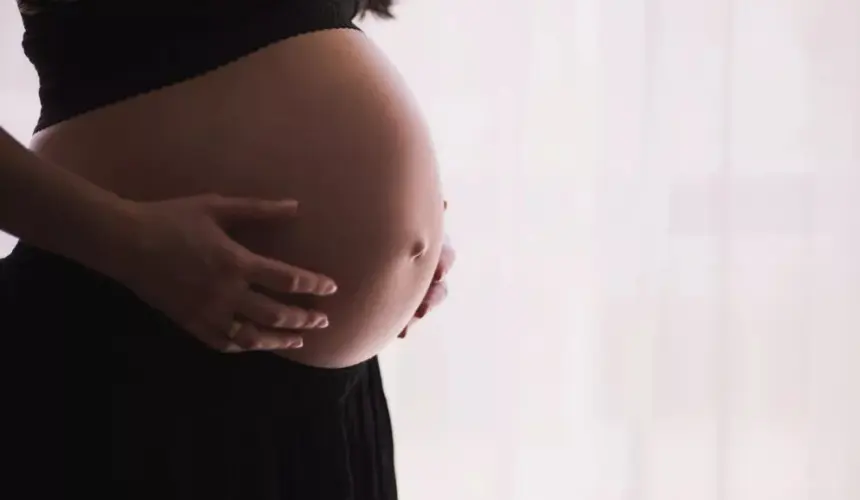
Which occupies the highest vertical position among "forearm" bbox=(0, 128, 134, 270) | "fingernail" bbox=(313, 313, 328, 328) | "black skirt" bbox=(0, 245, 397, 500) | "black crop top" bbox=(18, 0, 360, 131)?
"black crop top" bbox=(18, 0, 360, 131)

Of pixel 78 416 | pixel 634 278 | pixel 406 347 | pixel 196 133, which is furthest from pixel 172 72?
pixel 634 278

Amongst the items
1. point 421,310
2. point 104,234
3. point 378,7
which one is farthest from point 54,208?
point 378,7

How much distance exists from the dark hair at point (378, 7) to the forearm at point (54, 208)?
433 mm

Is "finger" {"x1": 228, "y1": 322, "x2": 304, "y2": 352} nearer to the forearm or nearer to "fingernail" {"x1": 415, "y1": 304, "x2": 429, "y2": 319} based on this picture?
the forearm

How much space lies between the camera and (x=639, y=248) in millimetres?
1161

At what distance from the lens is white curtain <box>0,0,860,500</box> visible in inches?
45.5

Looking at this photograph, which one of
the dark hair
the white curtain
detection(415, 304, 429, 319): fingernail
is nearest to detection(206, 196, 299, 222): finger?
detection(415, 304, 429, 319): fingernail

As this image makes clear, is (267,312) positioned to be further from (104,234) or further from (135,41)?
(135,41)

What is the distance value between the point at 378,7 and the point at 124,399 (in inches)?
19.2

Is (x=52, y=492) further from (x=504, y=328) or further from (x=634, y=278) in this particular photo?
(x=634, y=278)

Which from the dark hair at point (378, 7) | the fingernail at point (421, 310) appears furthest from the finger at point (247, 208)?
the dark hair at point (378, 7)

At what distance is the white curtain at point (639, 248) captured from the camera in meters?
1.16

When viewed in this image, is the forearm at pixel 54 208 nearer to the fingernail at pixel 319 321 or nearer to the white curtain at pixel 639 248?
the fingernail at pixel 319 321

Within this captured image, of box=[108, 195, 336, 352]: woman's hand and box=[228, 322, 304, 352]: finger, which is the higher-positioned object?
box=[108, 195, 336, 352]: woman's hand
